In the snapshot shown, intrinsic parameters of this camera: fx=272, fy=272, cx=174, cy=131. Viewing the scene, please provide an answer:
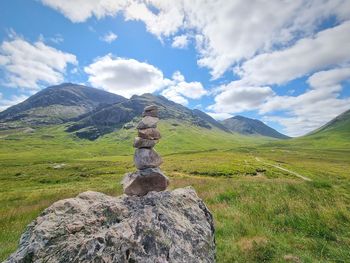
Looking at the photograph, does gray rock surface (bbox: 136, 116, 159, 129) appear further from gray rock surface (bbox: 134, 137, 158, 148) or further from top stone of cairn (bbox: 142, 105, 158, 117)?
gray rock surface (bbox: 134, 137, 158, 148)

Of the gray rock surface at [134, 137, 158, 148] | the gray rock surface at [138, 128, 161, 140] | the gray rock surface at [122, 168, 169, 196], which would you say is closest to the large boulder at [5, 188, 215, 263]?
the gray rock surface at [122, 168, 169, 196]

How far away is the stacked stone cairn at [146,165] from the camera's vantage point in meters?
11.6

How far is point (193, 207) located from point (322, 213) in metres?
7.02

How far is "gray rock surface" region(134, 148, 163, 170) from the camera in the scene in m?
12.1

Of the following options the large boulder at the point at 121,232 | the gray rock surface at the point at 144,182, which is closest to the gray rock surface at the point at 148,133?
the gray rock surface at the point at 144,182

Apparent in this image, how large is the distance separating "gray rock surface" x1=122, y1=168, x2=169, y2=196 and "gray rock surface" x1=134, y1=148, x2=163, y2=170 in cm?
22

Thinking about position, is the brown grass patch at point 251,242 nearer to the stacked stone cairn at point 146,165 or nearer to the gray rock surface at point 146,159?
the stacked stone cairn at point 146,165

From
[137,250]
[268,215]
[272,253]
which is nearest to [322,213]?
[268,215]

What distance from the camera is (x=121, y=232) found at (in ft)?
27.9

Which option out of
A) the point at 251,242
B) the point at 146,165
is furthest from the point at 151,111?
the point at 251,242

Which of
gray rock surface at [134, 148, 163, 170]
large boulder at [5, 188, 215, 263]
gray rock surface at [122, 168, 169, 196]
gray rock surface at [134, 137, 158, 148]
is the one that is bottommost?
large boulder at [5, 188, 215, 263]

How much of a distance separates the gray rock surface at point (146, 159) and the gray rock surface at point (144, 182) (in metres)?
0.22

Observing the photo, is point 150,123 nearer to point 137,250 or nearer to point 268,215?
point 137,250

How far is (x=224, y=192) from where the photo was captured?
19.9 meters
